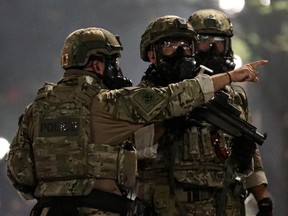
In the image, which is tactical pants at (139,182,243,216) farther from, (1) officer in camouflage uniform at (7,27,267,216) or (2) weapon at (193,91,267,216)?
(1) officer in camouflage uniform at (7,27,267,216)

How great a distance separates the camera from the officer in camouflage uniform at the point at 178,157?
450cm

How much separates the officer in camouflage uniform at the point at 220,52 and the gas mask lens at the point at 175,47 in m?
0.27

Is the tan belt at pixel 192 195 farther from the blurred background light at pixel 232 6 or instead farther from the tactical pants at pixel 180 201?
the blurred background light at pixel 232 6

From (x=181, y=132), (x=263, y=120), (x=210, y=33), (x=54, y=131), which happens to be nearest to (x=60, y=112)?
(x=54, y=131)

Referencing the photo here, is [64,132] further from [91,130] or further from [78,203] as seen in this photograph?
[78,203]

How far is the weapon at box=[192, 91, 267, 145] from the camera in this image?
14.7 feet

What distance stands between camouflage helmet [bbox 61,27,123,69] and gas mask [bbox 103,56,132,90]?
0.14ft

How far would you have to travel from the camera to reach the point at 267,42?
8055 mm

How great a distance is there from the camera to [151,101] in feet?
12.4

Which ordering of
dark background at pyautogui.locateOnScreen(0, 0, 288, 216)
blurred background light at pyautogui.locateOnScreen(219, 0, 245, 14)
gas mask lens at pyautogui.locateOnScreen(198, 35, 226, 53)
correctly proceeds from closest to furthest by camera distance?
gas mask lens at pyautogui.locateOnScreen(198, 35, 226, 53), dark background at pyautogui.locateOnScreen(0, 0, 288, 216), blurred background light at pyautogui.locateOnScreen(219, 0, 245, 14)

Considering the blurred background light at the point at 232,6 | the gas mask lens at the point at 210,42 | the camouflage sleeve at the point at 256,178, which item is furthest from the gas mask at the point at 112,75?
the blurred background light at the point at 232,6

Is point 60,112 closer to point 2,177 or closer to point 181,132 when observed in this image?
point 181,132

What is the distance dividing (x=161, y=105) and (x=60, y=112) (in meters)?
0.50

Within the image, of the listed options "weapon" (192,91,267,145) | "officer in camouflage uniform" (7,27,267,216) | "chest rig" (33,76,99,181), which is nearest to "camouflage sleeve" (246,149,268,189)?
"weapon" (192,91,267,145)
